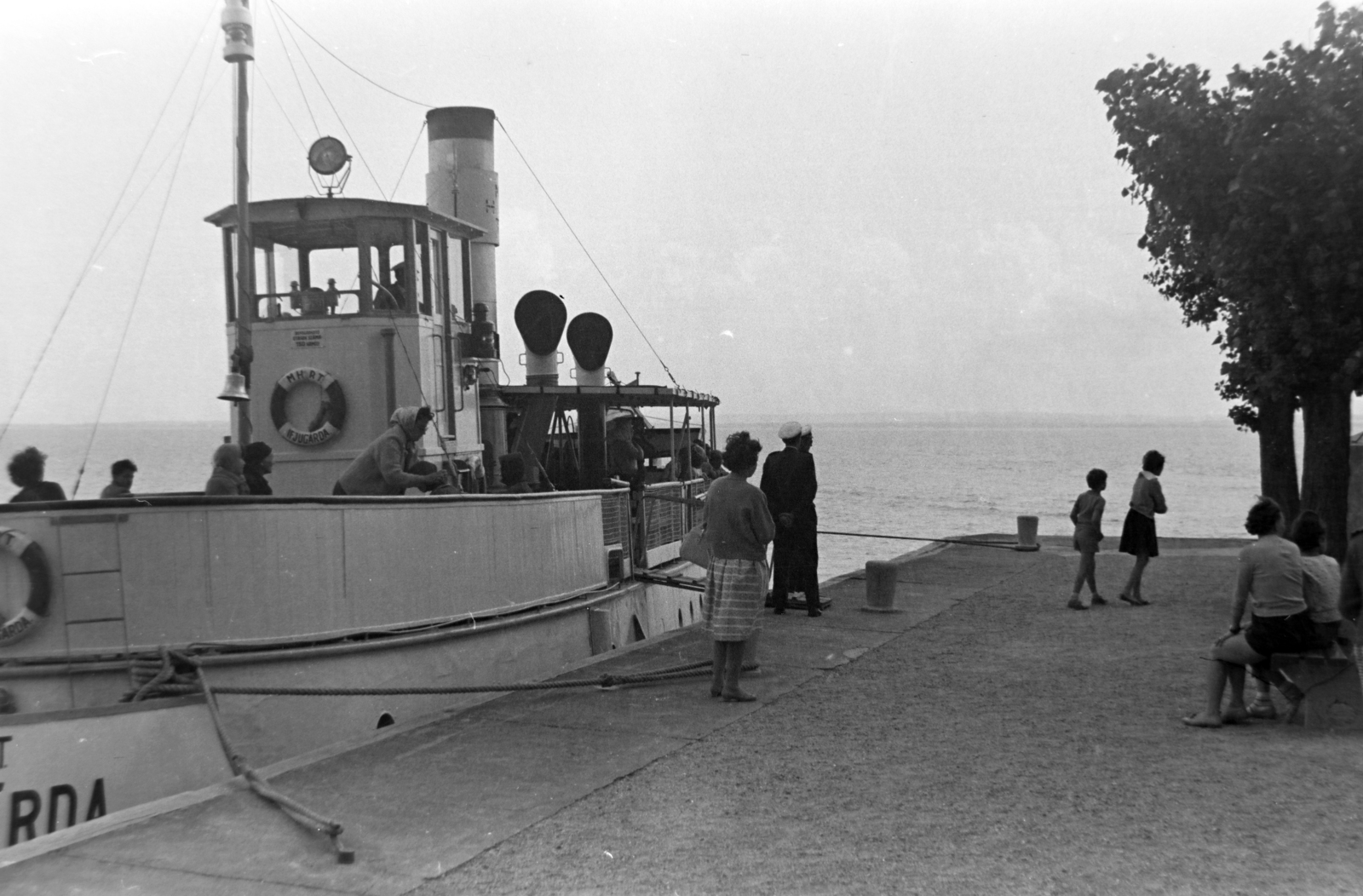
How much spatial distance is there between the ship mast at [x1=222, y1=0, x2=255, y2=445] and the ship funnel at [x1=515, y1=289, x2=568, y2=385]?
668 centimetres

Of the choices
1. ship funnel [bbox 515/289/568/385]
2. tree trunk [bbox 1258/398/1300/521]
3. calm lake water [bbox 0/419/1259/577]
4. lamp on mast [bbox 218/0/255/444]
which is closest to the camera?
lamp on mast [bbox 218/0/255/444]

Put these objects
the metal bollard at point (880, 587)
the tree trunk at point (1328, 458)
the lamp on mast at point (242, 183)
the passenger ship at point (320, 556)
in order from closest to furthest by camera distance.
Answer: the passenger ship at point (320, 556) → the lamp on mast at point (242, 183) → the metal bollard at point (880, 587) → the tree trunk at point (1328, 458)

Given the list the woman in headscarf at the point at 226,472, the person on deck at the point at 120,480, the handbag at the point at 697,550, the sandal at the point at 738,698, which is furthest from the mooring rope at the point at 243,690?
the person on deck at the point at 120,480

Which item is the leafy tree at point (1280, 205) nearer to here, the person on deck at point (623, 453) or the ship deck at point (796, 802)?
the ship deck at point (796, 802)

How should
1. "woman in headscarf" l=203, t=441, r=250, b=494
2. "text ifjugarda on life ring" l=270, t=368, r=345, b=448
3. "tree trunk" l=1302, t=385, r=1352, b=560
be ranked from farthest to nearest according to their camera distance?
"tree trunk" l=1302, t=385, r=1352, b=560 < "text ifjugarda on life ring" l=270, t=368, r=345, b=448 < "woman in headscarf" l=203, t=441, r=250, b=494

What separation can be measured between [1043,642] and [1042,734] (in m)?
3.73

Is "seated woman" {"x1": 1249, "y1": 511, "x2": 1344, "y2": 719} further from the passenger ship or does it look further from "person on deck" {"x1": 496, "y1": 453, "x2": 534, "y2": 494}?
"person on deck" {"x1": 496, "y1": 453, "x2": 534, "y2": 494}

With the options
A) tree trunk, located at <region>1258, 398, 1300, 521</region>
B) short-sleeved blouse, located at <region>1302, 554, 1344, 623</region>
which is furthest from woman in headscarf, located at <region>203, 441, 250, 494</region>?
tree trunk, located at <region>1258, 398, 1300, 521</region>

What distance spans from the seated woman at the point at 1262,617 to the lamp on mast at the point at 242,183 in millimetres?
6994

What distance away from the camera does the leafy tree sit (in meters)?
11.5

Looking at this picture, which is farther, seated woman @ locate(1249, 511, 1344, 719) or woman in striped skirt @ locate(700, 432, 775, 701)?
woman in striped skirt @ locate(700, 432, 775, 701)

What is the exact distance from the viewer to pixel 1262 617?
274 inches

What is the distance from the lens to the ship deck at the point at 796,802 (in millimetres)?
4684

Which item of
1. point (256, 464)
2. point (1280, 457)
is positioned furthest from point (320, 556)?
point (1280, 457)
